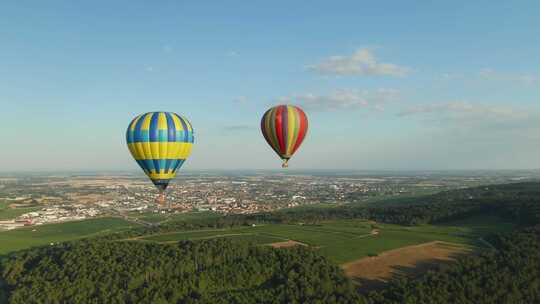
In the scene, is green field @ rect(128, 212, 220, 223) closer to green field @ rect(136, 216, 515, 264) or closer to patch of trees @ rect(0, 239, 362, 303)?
green field @ rect(136, 216, 515, 264)

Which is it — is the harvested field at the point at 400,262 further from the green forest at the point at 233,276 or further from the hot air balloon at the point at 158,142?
the hot air balloon at the point at 158,142

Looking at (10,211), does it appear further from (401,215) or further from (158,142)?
(401,215)

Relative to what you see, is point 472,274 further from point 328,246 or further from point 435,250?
point 328,246

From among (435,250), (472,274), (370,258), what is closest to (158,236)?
(370,258)

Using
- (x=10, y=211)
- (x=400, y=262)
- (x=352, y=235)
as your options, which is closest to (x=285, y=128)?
(x=400, y=262)

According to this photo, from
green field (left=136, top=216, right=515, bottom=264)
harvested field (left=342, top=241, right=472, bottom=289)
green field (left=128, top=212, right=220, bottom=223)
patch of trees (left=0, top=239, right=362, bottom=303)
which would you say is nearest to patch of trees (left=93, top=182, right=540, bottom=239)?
green field (left=136, top=216, right=515, bottom=264)
